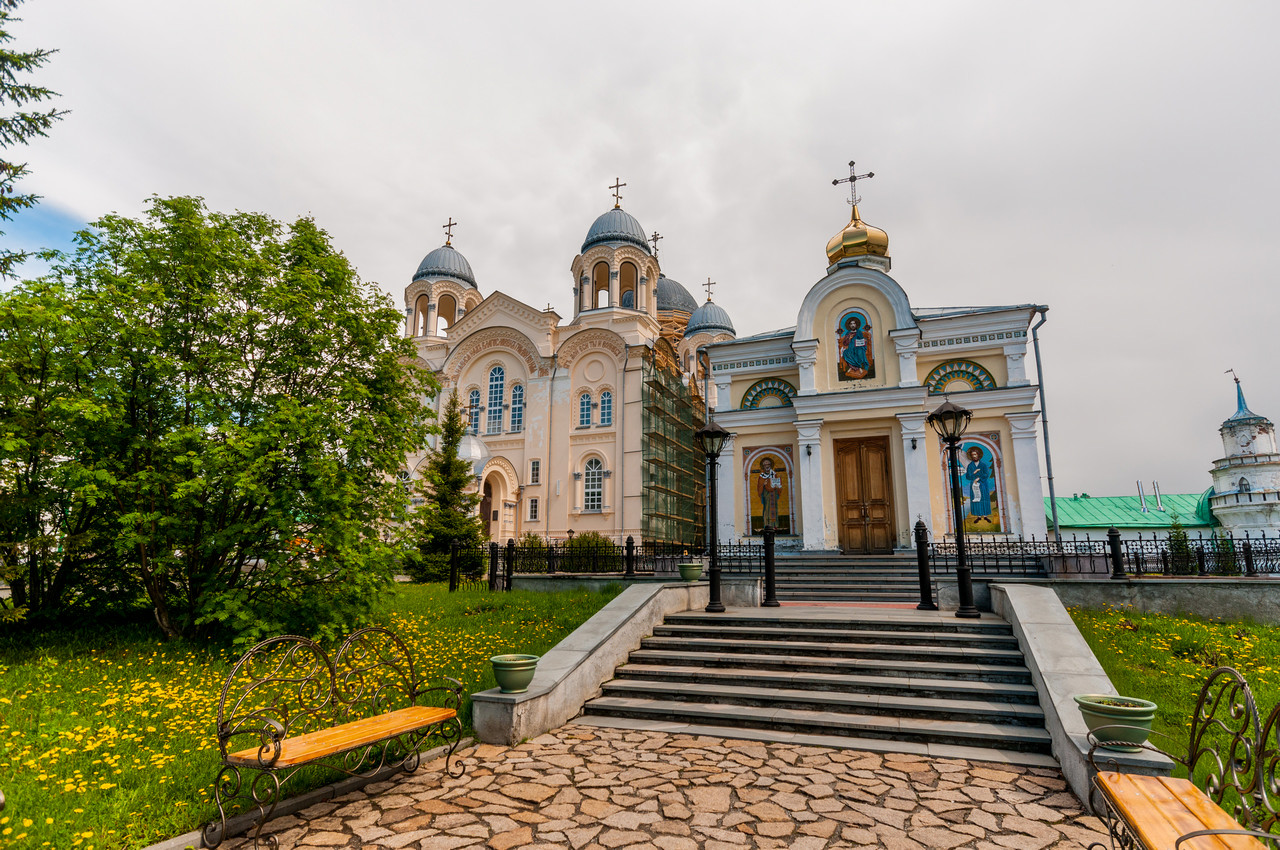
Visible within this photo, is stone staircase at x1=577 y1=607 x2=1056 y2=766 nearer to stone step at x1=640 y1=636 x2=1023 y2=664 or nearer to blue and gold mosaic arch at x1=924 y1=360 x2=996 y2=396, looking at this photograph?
stone step at x1=640 y1=636 x2=1023 y2=664

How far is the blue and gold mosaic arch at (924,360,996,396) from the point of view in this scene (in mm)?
17250

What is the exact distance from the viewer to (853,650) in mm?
7453

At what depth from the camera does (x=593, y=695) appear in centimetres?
727

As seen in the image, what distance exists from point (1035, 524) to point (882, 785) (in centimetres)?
1339

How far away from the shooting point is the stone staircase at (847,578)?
11734 millimetres

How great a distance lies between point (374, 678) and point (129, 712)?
7.66ft

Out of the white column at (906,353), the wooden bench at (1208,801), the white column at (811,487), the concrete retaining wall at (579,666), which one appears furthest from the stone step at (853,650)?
the white column at (906,353)

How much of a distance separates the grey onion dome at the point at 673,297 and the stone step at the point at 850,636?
1340 inches

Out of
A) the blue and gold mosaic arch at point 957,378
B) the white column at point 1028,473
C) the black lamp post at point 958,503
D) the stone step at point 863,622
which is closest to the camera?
the stone step at point 863,622

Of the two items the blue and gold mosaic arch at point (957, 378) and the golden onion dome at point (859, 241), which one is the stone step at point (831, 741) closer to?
the blue and gold mosaic arch at point (957, 378)

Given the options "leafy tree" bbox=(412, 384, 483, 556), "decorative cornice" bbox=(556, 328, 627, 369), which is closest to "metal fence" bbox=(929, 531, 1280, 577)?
"leafy tree" bbox=(412, 384, 483, 556)

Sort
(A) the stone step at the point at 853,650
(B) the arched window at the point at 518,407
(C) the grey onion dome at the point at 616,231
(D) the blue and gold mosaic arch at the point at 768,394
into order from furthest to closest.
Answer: (C) the grey onion dome at the point at 616,231, (B) the arched window at the point at 518,407, (D) the blue and gold mosaic arch at the point at 768,394, (A) the stone step at the point at 853,650

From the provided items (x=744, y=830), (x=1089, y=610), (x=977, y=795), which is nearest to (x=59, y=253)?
(x=744, y=830)

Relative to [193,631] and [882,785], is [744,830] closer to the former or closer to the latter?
[882,785]
